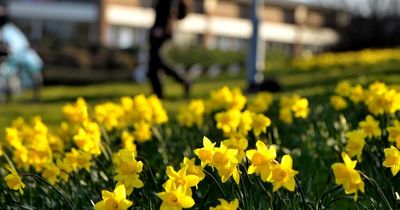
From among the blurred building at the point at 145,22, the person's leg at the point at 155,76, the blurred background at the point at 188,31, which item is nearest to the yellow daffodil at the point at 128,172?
the person's leg at the point at 155,76

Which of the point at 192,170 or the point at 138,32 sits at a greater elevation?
the point at 192,170

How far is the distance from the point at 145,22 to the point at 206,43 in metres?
5.47

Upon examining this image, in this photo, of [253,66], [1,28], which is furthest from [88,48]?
[253,66]

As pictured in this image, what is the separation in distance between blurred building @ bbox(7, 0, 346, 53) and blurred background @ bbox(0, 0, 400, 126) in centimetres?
6

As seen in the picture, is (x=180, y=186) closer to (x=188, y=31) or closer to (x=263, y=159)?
(x=263, y=159)

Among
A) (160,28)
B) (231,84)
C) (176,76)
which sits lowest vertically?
(231,84)

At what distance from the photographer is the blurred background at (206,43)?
16766mm

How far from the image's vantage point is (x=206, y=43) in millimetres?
53094

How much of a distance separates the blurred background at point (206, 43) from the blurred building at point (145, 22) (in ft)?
0.19

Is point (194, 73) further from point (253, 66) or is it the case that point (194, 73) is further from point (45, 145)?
point (45, 145)

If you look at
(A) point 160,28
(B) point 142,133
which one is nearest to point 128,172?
(B) point 142,133

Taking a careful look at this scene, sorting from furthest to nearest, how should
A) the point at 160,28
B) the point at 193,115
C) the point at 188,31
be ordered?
the point at 188,31, the point at 160,28, the point at 193,115

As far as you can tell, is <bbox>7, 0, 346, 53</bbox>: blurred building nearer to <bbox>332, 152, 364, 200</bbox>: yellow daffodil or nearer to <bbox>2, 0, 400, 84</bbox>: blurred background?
<bbox>2, 0, 400, 84</bbox>: blurred background

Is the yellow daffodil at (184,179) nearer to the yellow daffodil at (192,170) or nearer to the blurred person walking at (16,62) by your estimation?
the yellow daffodil at (192,170)
